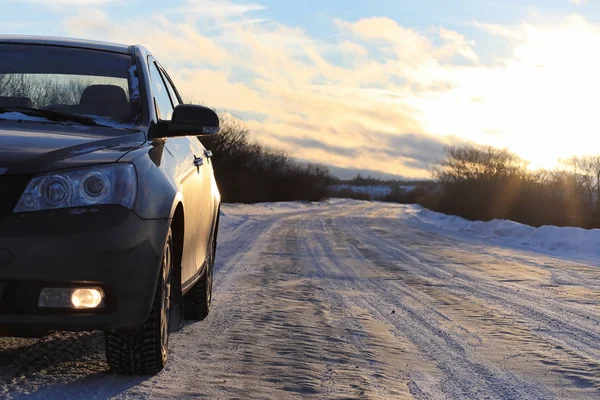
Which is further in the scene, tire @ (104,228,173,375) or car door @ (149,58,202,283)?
car door @ (149,58,202,283)

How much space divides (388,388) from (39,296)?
1.78 m

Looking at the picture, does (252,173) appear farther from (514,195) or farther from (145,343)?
(145,343)

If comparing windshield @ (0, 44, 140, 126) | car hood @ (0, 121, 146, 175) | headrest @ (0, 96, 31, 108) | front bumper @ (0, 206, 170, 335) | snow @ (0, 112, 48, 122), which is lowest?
front bumper @ (0, 206, 170, 335)

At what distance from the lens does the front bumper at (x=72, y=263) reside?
2986 millimetres

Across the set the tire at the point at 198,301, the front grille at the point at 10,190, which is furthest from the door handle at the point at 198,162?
the front grille at the point at 10,190

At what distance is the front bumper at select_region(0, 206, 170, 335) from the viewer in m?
2.99

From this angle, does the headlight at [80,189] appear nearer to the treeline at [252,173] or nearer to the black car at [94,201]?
the black car at [94,201]

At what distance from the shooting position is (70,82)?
14.5 ft

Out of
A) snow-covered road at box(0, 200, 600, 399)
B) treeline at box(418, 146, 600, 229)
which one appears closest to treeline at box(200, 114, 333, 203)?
treeline at box(418, 146, 600, 229)

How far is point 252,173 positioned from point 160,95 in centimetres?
5089

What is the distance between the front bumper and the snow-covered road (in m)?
0.36

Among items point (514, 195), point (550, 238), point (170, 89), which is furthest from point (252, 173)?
point (170, 89)

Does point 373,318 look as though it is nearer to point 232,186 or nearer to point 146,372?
point 146,372

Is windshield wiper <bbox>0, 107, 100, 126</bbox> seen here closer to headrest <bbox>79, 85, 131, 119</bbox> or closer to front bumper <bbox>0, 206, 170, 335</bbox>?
headrest <bbox>79, 85, 131, 119</bbox>
